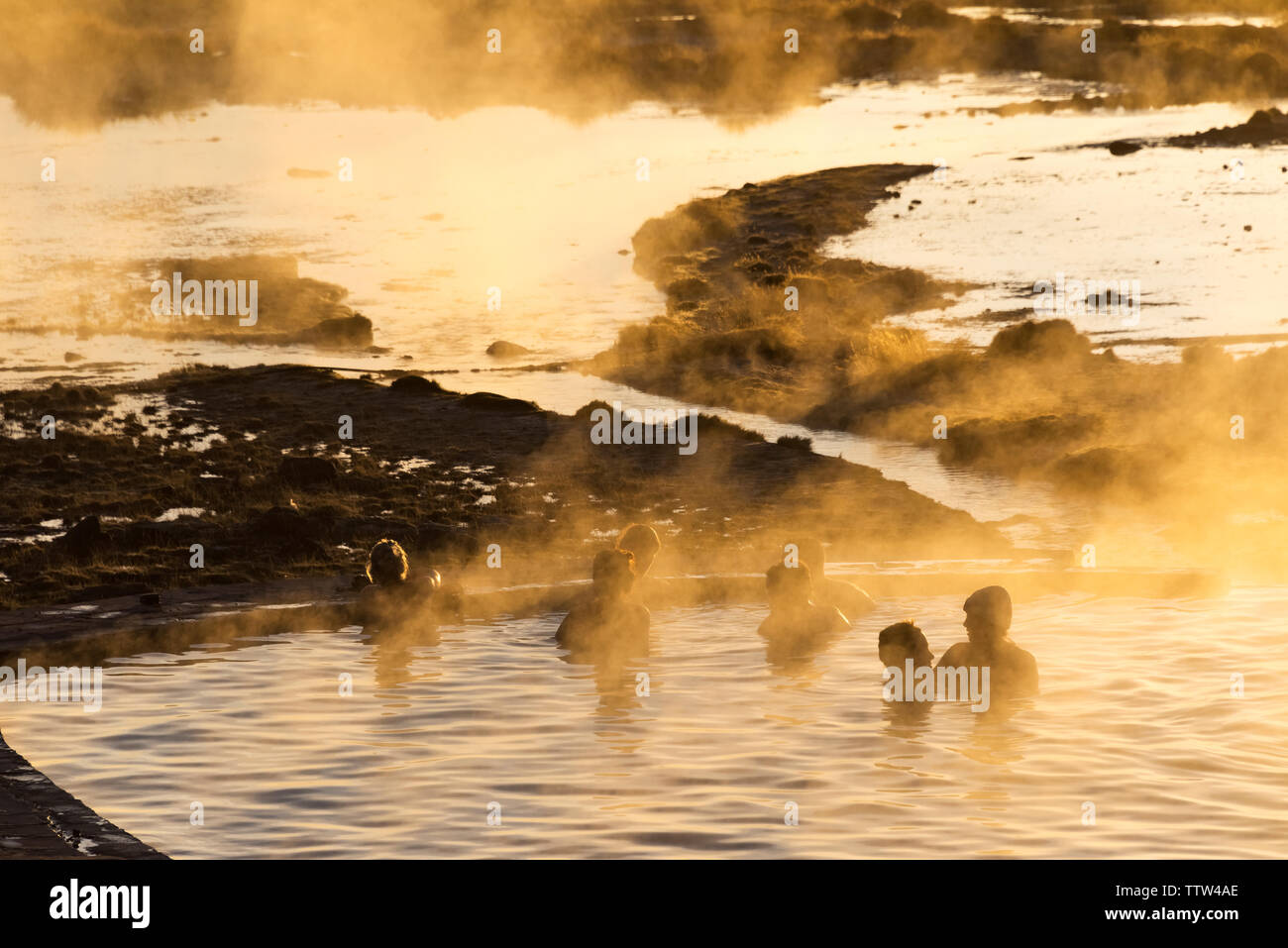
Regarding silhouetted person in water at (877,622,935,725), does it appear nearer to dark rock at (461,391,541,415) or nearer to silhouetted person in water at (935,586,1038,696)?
silhouetted person in water at (935,586,1038,696)

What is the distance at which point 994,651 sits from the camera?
9.20 meters

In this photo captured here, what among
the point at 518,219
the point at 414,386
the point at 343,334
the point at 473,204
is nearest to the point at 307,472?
the point at 414,386

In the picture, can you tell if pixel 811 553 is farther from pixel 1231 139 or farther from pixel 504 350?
A: pixel 1231 139

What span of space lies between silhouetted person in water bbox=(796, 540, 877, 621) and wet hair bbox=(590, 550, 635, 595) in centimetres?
149

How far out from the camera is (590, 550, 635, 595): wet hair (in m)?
10.2

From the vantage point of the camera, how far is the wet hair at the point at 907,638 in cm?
912

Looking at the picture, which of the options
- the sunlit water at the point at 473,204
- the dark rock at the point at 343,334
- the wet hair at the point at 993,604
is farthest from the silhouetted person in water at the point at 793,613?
the dark rock at the point at 343,334

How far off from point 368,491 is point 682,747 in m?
9.70

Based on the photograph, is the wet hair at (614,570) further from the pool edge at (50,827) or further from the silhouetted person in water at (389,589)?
the pool edge at (50,827)

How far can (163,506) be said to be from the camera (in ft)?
55.1

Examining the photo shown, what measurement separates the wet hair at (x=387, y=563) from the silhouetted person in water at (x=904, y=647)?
124 inches

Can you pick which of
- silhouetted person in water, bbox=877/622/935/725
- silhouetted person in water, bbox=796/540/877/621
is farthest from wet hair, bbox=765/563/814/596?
silhouetted person in water, bbox=877/622/935/725
